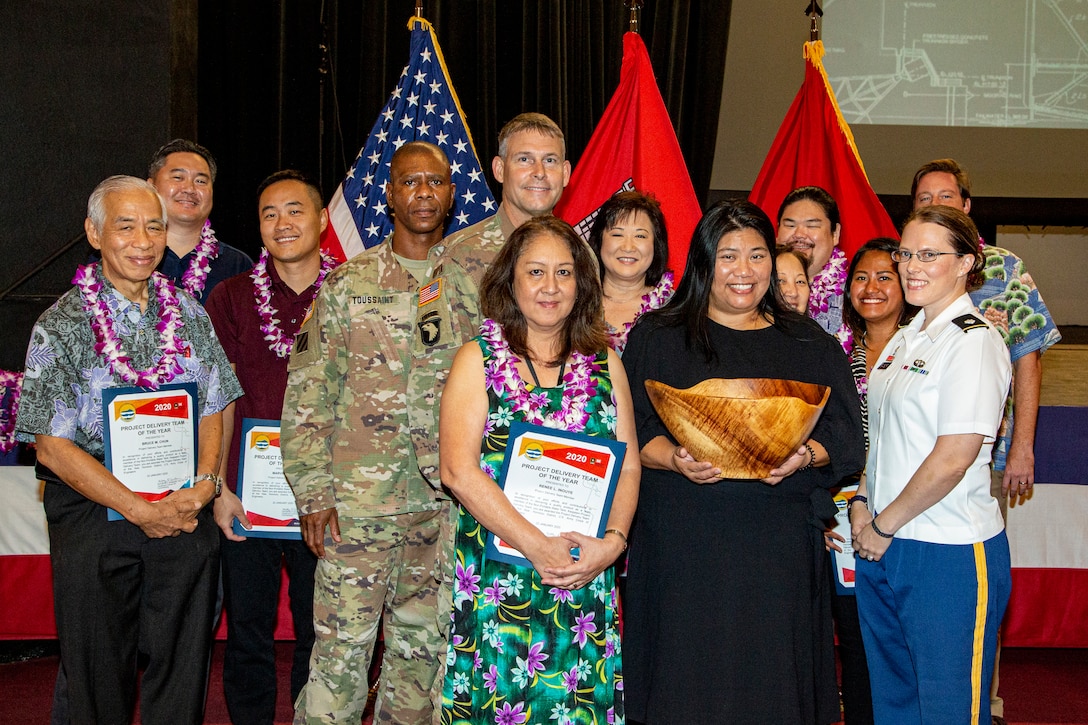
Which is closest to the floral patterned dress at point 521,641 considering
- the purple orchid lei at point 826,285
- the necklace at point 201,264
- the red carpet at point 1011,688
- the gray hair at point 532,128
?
the gray hair at point 532,128

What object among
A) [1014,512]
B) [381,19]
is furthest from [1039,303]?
[381,19]

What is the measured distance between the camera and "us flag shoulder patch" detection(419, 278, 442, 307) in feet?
8.63

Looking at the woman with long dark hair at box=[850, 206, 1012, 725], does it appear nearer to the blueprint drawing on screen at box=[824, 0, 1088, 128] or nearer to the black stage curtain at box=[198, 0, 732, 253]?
the black stage curtain at box=[198, 0, 732, 253]

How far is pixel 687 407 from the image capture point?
2.03 meters

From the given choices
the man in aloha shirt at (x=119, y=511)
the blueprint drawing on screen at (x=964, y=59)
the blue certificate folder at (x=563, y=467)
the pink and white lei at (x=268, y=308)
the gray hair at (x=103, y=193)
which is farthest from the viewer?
the blueprint drawing on screen at (x=964, y=59)

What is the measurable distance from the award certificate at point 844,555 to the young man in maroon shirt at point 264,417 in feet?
5.54

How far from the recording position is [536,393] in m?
2.21

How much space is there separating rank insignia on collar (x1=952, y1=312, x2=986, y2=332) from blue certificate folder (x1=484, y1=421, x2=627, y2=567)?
91cm

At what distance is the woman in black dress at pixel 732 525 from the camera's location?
2.17m

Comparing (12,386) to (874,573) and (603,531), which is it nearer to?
(603,531)

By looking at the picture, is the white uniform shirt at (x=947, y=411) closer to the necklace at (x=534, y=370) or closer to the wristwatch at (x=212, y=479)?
the necklace at (x=534, y=370)

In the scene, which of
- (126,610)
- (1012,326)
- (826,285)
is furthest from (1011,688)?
(126,610)

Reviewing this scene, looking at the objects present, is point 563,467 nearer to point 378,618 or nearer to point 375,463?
point 375,463

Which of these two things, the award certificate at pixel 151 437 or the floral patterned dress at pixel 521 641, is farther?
the award certificate at pixel 151 437
